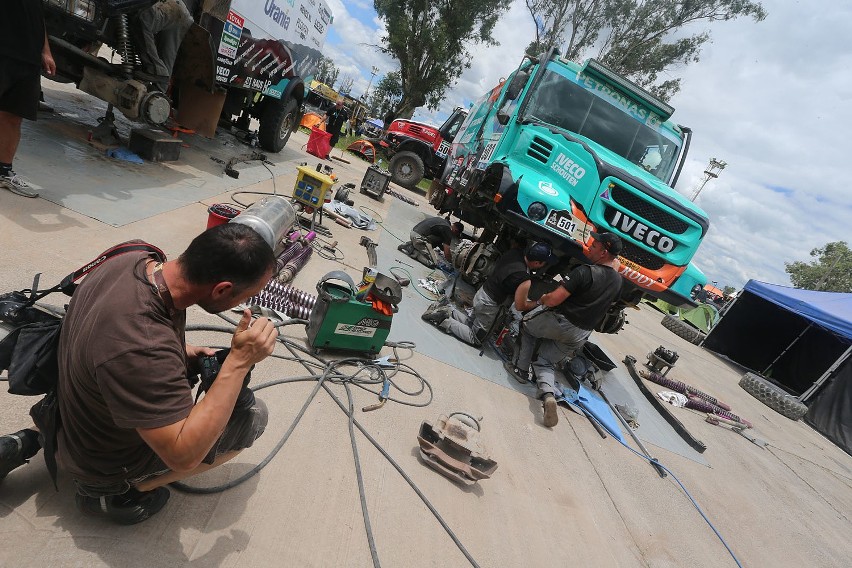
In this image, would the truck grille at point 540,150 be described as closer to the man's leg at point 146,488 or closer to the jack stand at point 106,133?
the man's leg at point 146,488

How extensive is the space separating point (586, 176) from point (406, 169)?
966 cm

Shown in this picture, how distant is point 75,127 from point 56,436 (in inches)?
213

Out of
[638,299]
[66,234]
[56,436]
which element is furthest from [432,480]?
[638,299]

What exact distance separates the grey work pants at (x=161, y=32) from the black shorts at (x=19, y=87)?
171 centimetres

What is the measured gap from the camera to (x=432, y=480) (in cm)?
260

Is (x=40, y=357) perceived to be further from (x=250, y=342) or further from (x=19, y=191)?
(x=19, y=191)

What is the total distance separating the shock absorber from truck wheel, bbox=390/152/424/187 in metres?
8.94

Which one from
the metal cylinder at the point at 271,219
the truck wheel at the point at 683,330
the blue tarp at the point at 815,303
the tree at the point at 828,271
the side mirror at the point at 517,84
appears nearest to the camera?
the metal cylinder at the point at 271,219

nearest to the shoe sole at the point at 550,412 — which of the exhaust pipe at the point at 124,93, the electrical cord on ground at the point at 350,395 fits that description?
the electrical cord on ground at the point at 350,395

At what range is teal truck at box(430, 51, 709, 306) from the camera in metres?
4.46

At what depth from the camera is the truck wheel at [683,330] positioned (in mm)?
12195

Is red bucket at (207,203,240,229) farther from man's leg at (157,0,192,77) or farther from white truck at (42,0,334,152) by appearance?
man's leg at (157,0,192,77)

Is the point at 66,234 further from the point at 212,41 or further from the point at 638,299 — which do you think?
the point at 638,299

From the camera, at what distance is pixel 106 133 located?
5.18 metres
